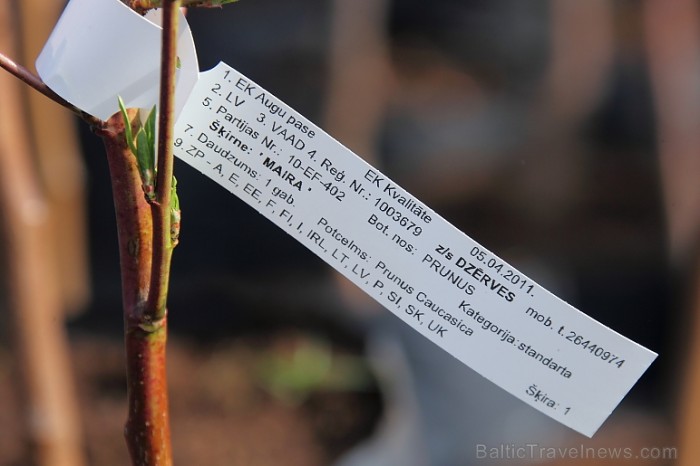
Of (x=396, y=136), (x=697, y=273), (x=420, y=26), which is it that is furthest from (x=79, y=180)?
(x=697, y=273)

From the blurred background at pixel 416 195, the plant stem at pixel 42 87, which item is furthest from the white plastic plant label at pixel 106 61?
the blurred background at pixel 416 195

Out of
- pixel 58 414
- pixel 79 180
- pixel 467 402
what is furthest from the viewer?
pixel 79 180

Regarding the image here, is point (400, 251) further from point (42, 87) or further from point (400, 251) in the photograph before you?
point (42, 87)

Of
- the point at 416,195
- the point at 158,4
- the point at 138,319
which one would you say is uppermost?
the point at 158,4

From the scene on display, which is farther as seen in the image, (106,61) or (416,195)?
(416,195)

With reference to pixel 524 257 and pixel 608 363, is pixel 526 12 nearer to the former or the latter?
pixel 524 257

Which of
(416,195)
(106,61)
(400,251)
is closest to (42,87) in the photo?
(106,61)

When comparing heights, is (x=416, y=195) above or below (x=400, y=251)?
below
